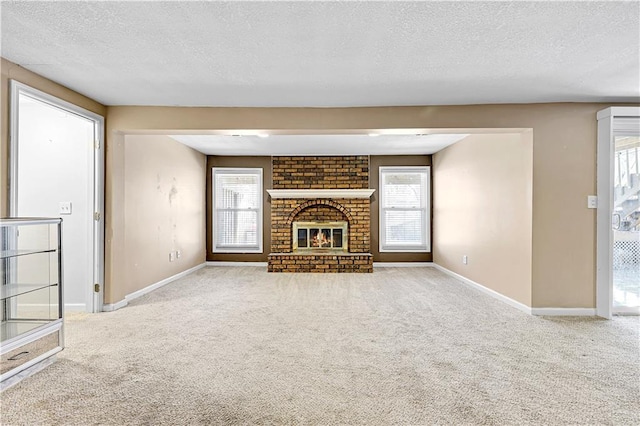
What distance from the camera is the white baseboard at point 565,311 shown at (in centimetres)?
377

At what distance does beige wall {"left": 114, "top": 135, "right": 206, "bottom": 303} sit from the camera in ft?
14.3

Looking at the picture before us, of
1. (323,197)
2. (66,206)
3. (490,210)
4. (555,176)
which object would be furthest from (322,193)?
(66,206)

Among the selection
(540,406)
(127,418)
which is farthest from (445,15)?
(127,418)

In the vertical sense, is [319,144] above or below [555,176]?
above

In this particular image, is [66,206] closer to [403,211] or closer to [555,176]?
[555,176]

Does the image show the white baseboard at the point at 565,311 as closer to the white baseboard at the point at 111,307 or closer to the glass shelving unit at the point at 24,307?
the glass shelving unit at the point at 24,307

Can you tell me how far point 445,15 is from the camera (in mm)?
2033

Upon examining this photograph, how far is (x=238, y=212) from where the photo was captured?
23.4 feet

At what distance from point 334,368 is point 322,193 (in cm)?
451

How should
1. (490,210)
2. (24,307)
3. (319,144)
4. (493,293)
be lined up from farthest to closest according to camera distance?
1. (319,144)
2. (490,210)
3. (493,293)
4. (24,307)

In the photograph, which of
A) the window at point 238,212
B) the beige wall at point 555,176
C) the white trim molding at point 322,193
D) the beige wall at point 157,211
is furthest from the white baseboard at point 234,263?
the beige wall at point 555,176

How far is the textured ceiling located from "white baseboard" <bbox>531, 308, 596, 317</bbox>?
220 cm

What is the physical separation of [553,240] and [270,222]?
15.7 feet

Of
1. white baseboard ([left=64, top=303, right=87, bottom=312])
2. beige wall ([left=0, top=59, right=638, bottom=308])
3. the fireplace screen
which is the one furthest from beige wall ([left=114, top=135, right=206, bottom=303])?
the fireplace screen
